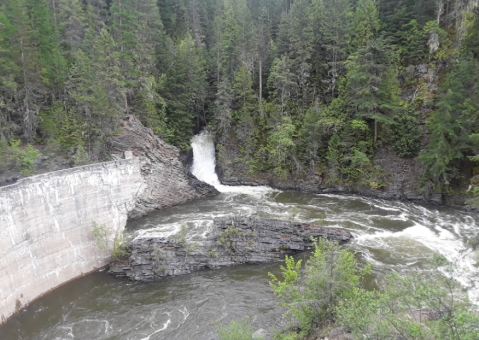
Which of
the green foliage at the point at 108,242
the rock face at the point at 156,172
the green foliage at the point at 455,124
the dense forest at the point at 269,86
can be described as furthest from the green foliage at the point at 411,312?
the rock face at the point at 156,172

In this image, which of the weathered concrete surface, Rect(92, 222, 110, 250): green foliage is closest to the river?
the weathered concrete surface

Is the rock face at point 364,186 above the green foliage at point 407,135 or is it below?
below

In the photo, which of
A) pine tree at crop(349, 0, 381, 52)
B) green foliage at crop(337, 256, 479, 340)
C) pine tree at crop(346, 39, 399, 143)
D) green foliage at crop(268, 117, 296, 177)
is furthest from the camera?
pine tree at crop(349, 0, 381, 52)

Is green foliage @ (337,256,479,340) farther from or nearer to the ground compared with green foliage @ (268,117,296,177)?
nearer to the ground

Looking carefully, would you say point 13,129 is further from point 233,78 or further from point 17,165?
point 233,78

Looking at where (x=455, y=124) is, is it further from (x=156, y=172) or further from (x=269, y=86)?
(x=156, y=172)

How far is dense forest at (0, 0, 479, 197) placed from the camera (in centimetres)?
2948

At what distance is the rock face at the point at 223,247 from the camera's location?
21.4m

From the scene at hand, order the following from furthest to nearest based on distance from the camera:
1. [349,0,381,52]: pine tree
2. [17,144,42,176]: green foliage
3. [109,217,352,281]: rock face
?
[349,0,381,52]: pine tree < [17,144,42,176]: green foliage < [109,217,352,281]: rock face

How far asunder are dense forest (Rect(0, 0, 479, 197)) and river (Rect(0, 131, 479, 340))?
221 inches

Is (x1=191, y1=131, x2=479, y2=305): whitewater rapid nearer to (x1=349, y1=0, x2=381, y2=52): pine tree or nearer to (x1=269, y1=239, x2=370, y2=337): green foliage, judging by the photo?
(x1=269, y1=239, x2=370, y2=337): green foliage

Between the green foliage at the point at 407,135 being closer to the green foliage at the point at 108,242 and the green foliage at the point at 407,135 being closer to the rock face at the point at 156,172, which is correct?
the rock face at the point at 156,172

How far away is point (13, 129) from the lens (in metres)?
30.6

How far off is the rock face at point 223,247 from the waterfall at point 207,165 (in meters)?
11.7
